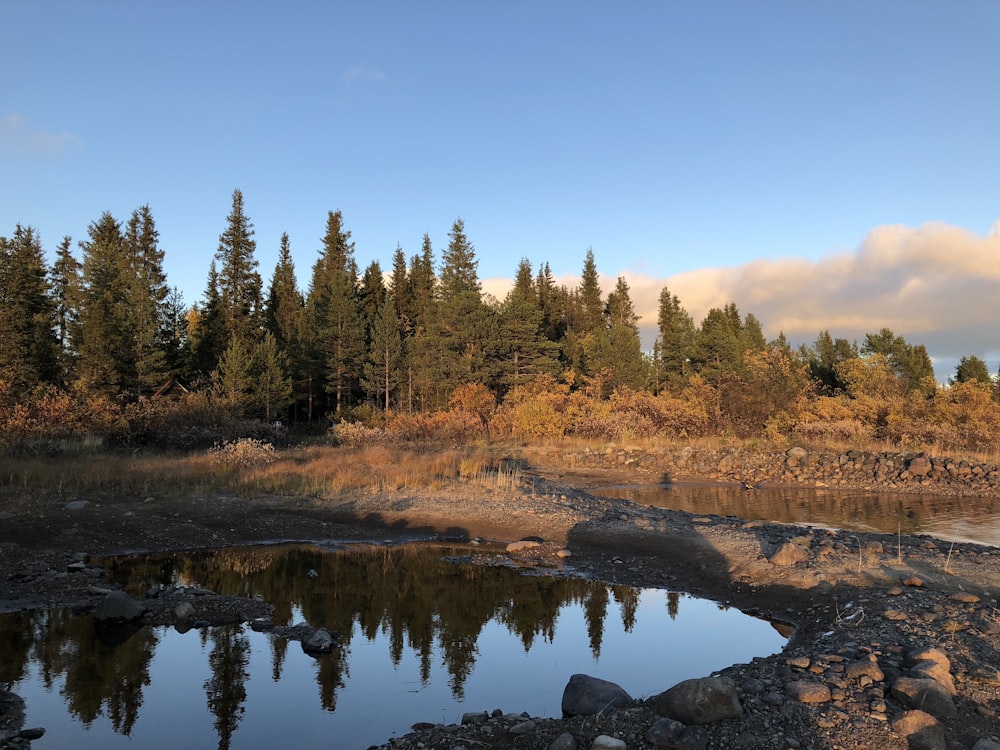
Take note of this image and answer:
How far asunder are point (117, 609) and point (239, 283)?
47.6 metres

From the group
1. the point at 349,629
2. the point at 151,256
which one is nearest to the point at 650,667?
the point at 349,629

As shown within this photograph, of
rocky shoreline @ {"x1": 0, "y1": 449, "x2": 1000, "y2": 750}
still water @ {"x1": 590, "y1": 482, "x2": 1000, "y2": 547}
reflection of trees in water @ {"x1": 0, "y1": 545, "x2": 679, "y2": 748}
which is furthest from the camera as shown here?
still water @ {"x1": 590, "y1": 482, "x2": 1000, "y2": 547}

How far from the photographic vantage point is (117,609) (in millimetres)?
9391

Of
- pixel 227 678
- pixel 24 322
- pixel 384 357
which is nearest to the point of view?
pixel 227 678

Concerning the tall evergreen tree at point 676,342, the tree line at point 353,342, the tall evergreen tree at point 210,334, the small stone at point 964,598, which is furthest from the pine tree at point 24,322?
the tall evergreen tree at point 676,342

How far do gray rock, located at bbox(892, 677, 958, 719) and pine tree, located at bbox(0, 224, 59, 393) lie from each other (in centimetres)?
3770

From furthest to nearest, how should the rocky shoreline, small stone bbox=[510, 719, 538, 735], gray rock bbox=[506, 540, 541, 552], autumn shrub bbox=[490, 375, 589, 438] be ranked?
autumn shrub bbox=[490, 375, 589, 438] → gray rock bbox=[506, 540, 541, 552] → small stone bbox=[510, 719, 538, 735] → the rocky shoreline

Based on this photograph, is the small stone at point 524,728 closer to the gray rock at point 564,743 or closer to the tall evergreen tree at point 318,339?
the gray rock at point 564,743

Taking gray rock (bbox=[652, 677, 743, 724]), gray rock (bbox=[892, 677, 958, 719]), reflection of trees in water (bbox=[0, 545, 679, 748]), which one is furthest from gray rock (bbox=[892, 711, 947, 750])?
reflection of trees in water (bbox=[0, 545, 679, 748])

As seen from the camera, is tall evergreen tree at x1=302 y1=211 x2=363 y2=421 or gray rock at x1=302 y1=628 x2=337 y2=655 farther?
tall evergreen tree at x1=302 y1=211 x2=363 y2=421

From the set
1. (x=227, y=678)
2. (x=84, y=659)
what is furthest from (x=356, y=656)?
(x=84, y=659)

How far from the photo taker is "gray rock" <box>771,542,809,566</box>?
11711 millimetres

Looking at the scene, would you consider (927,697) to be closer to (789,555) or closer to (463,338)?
(789,555)

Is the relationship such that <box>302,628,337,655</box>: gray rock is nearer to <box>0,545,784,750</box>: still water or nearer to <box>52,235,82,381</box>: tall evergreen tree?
<box>0,545,784,750</box>: still water
